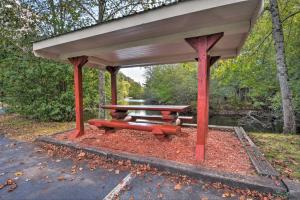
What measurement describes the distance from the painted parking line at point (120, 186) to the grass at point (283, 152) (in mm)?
2174

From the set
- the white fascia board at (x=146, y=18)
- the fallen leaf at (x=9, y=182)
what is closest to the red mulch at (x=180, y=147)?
the fallen leaf at (x=9, y=182)

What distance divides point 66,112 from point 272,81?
34.8 feet

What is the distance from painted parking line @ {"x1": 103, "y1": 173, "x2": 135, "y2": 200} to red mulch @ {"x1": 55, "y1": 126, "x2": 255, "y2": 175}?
2.21 ft

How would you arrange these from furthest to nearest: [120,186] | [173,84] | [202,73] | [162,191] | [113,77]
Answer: [173,84]
[113,77]
[202,73]
[120,186]
[162,191]

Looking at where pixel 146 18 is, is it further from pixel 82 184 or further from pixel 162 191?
pixel 82 184

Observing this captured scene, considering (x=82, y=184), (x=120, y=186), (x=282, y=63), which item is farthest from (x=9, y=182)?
(x=282, y=63)

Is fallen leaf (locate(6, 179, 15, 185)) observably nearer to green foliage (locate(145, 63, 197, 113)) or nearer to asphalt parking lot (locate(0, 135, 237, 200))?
asphalt parking lot (locate(0, 135, 237, 200))

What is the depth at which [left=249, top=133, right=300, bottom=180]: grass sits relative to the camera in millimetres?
2580

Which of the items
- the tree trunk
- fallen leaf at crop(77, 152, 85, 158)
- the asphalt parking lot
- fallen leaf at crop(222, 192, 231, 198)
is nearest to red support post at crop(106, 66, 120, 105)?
fallen leaf at crop(77, 152, 85, 158)

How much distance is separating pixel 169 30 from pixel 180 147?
216cm

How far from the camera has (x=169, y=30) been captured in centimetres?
286

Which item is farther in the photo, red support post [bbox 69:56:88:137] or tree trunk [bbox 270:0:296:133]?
tree trunk [bbox 270:0:296:133]

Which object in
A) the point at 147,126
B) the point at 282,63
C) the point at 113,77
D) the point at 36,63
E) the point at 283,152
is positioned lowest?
the point at 283,152

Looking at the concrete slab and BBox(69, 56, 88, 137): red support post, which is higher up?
BBox(69, 56, 88, 137): red support post
